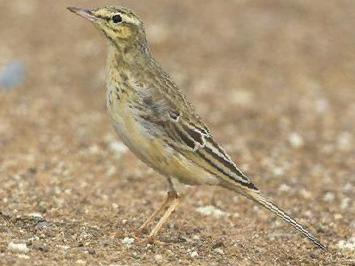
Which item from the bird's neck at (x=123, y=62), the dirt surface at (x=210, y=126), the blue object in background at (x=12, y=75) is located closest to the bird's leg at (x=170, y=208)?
the dirt surface at (x=210, y=126)

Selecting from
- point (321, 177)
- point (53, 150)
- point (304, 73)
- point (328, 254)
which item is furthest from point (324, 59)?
point (328, 254)

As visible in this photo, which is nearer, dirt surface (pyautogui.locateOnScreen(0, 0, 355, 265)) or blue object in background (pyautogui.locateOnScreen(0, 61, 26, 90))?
dirt surface (pyautogui.locateOnScreen(0, 0, 355, 265))

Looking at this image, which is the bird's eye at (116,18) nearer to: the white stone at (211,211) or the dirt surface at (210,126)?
the dirt surface at (210,126)

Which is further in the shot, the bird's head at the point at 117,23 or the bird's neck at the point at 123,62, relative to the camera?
the bird's head at the point at 117,23

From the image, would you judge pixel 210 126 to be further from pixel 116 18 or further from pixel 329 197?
pixel 116 18

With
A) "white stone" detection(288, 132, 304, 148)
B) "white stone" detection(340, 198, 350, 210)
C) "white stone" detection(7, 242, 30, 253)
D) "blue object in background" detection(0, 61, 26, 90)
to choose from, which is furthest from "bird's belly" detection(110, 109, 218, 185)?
"blue object in background" detection(0, 61, 26, 90)

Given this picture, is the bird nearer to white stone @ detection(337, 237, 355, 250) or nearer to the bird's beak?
the bird's beak
